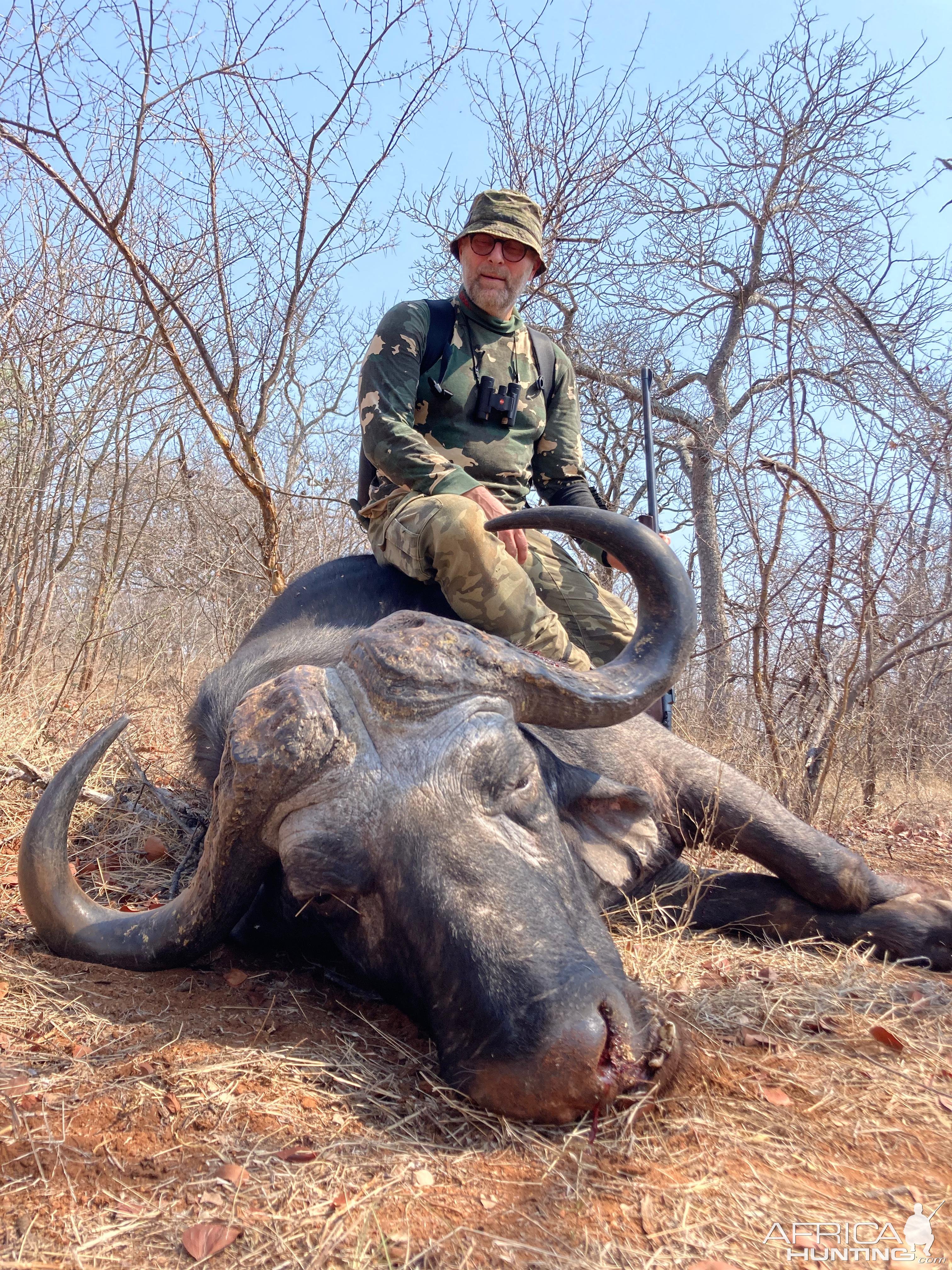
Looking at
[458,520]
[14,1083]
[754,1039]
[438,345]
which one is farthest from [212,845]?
[438,345]

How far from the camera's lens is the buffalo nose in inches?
79.3

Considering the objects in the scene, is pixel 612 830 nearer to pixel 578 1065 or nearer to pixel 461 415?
pixel 578 1065

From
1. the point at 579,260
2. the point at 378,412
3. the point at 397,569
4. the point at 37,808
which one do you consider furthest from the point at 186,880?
the point at 579,260

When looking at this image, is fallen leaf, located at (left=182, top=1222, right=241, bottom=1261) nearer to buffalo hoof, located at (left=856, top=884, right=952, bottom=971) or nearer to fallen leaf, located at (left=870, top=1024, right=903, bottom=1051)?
fallen leaf, located at (left=870, top=1024, right=903, bottom=1051)

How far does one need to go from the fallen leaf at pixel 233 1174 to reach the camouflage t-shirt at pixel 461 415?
9.23 ft

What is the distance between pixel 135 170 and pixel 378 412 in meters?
3.49

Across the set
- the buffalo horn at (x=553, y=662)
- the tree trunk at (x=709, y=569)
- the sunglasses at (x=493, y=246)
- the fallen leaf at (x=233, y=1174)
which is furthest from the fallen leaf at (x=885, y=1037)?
the tree trunk at (x=709, y=569)

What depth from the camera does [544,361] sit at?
519cm

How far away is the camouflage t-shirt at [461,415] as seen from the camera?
14.0 feet

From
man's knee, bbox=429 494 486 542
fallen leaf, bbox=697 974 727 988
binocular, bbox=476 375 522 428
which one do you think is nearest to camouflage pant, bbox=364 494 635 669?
man's knee, bbox=429 494 486 542

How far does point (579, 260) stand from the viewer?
39.2 ft

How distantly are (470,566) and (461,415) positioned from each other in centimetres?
150

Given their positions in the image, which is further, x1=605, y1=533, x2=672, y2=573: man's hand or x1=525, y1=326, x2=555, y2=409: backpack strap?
x1=525, y1=326, x2=555, y2=409: backpack strap

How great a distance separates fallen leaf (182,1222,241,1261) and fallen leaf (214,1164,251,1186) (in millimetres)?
126
